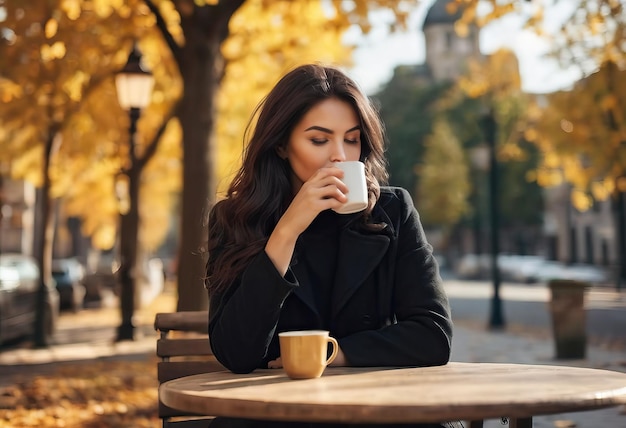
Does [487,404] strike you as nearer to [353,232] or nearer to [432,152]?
[353,232]

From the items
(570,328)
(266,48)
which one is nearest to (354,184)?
(570,328)

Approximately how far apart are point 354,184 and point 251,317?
0.51 metres

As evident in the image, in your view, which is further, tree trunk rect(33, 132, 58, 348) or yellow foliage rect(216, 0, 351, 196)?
tree trunk rect(33, 132, 58, 348)

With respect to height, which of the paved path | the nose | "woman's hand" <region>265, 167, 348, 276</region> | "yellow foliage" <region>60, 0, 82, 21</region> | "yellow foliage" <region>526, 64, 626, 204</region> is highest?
"yellow foliage" <region>60, 0, 82, 21</region>

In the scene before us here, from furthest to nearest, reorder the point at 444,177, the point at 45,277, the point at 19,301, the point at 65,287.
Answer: the point at 444,177 < the point at 65,287 < the point at 45,277 < the point at 19,301

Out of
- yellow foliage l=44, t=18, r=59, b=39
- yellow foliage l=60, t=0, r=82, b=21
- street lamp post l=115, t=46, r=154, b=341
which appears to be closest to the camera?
yellow foliage l=44, t=18, r=59, b=39

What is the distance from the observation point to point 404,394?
93.4 inches

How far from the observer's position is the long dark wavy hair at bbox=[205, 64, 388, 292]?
10.8 feet

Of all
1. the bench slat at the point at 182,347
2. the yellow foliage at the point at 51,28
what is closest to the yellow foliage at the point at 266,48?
the yellow foliage at the point at 51,28

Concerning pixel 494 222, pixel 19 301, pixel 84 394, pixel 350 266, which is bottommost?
pixel 84 394

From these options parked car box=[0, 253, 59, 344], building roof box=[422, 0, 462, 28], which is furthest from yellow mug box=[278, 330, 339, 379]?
building roof box=[422, 0, 462, 28]

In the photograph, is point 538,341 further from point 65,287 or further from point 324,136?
point 65,287

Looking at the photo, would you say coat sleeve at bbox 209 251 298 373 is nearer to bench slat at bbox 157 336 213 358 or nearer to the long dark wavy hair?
the long dark wavy hair

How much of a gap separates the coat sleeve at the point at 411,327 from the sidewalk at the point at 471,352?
4.45m
